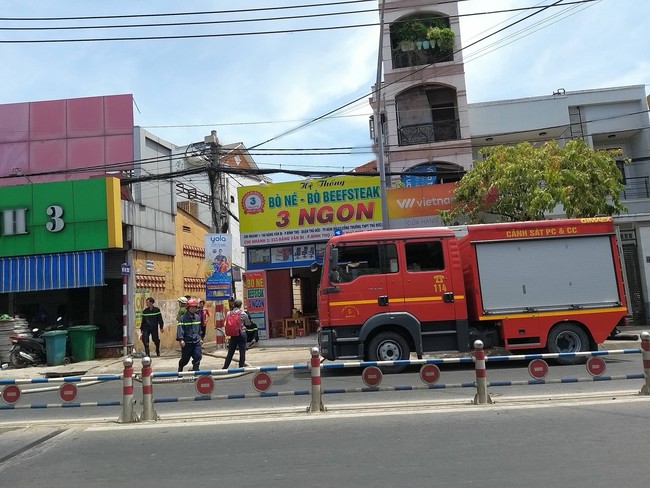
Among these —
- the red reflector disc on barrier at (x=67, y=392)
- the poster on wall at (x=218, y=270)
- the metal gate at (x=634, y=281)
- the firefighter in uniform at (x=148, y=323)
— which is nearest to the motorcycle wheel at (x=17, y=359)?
the firefighter in uniform at (x=148, y=323)

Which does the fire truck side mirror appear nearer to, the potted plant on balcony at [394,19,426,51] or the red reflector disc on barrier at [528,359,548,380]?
the red reflector disc on barrier at [528,359,548,380]

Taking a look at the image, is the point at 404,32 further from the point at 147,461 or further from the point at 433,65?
the point at 147,461

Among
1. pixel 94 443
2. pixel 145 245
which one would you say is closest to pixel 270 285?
pixel 145 245

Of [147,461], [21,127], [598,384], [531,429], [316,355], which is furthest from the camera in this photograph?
[21,127]

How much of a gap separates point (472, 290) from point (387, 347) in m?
2.19

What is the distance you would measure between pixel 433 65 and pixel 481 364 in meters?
17.3

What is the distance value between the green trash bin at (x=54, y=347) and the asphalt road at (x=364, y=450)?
8946 millimetres

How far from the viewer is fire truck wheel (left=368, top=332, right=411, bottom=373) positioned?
33.9 feet

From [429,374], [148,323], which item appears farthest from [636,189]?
[148,323]

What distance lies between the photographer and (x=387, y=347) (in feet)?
34.1

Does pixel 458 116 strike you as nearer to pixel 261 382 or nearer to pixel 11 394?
pixel 261 382

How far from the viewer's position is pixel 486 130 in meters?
21.3

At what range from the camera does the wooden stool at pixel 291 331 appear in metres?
18.9

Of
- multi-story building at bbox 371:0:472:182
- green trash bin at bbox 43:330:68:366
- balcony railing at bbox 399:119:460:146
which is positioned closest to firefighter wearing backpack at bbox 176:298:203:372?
green trash bin at bbox 43:330:68:366
